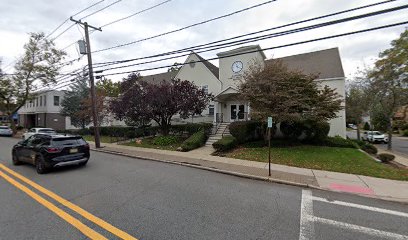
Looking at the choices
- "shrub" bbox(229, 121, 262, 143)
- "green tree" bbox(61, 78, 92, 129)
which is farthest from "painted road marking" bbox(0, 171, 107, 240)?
"green tree" bbox(61, 78, 92, 129)

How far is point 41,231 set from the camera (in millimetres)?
3857

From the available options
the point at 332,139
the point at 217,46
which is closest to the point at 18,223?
the point at 217,46

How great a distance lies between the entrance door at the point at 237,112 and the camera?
20.5m

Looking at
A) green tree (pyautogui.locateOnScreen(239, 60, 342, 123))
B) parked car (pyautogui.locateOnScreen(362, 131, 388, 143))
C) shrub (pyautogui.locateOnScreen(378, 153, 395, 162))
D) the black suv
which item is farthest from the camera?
parked car (pyautogui.locateOnScreen(362, 131, 388, 143))

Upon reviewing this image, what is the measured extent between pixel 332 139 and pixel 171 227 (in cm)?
1513

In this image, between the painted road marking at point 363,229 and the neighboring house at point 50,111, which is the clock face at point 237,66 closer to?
the painted road marking at point 363,229

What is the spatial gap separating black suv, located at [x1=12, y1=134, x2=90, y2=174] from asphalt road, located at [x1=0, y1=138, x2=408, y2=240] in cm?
95

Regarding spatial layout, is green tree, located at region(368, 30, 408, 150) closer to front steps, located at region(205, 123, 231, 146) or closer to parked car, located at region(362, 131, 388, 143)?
parked car, located at region(362, 131, 388, 143)

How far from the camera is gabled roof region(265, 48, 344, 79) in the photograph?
18047 millimetres

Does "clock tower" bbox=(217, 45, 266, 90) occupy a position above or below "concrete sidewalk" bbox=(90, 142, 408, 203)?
above

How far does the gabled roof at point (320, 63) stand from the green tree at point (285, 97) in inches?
178

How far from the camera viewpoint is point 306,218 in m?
4.51

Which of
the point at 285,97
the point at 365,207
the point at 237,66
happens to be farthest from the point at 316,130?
the point at 365,207

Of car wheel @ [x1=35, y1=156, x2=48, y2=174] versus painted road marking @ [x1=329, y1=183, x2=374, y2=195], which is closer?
painted road marking @ [x1=329, y1=183, x2=374, y2=195]
